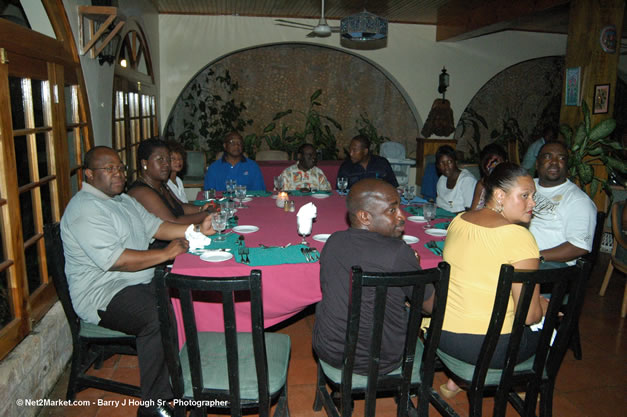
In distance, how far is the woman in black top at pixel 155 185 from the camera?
297cm

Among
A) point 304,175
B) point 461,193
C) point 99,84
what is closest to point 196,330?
point 461,193

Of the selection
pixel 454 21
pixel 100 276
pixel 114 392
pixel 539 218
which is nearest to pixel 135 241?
pixel 100 276

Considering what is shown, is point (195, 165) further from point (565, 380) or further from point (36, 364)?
point (565, 380)

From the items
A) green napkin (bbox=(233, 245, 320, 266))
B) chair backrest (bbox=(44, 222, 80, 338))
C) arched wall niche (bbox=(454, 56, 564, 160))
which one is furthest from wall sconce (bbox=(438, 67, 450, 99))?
chair backrest (bbox=(44, 222, 80, 338))

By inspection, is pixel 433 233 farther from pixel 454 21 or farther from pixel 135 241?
pixel 454 21

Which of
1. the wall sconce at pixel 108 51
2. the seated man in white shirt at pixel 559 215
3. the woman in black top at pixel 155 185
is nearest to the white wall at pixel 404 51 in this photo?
the wall sconce at pixel 108 51

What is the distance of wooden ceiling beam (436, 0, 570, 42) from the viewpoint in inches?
206

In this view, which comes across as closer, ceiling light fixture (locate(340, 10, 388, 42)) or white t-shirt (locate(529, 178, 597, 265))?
white t-shirt (locate(529, 178, 597, 265))

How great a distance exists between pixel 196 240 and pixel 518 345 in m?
1.65

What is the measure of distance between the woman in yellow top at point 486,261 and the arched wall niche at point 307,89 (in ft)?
21.8

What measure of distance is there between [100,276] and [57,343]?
29.0 inches

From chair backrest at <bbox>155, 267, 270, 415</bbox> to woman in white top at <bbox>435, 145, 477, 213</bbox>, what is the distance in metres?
2.57

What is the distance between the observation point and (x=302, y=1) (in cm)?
615

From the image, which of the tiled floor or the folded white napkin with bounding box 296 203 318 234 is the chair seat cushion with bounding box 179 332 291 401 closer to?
the tiled floor
